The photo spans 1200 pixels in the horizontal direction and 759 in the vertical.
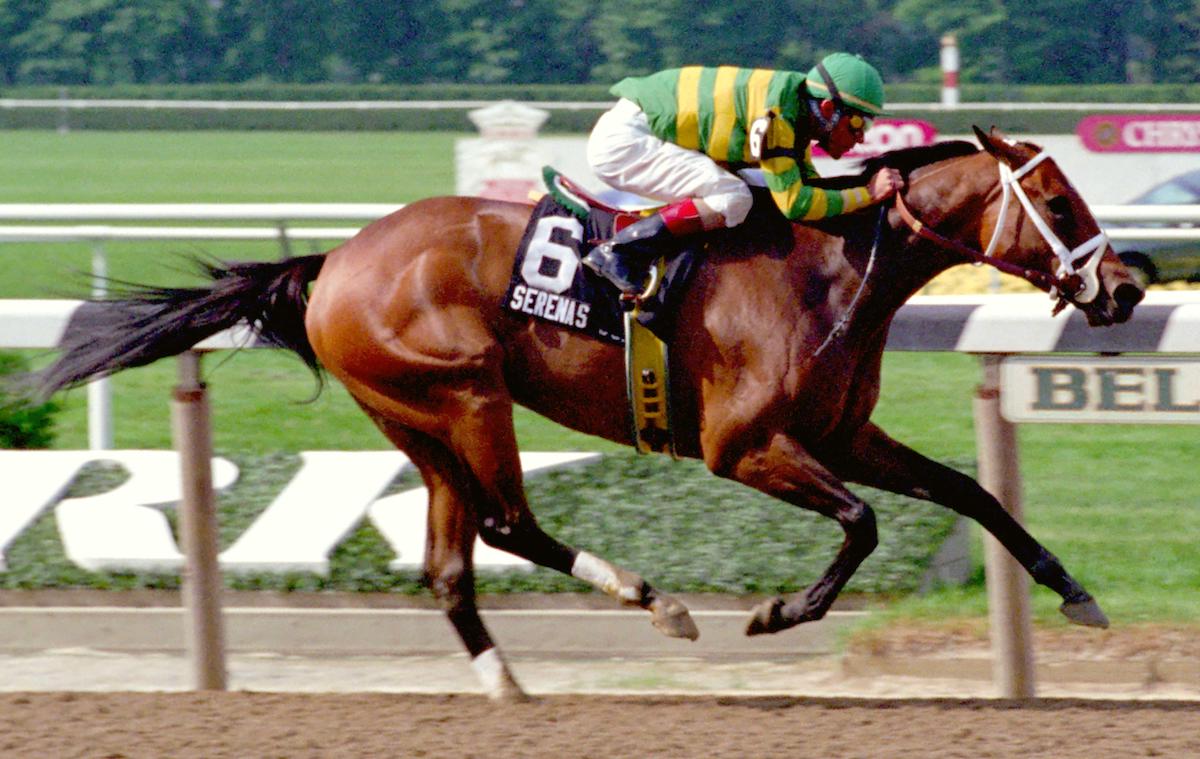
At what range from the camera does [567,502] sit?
4.92 m

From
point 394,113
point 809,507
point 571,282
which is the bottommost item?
A: point 394,113

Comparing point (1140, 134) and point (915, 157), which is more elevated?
point (915, 157)

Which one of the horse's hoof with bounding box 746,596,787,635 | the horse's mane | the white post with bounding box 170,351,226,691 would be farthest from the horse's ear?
the white post with bounding box 170,351,226,691

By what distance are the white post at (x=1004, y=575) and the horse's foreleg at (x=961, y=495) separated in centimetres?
6

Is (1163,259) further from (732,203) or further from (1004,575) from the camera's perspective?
(732,203)

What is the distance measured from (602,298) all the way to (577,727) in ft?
3.19

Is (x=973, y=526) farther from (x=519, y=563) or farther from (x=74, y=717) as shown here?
(x=74, y=717)

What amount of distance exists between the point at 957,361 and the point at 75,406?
3.88m

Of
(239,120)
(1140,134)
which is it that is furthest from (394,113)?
(1140,134)

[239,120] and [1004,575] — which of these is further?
[239,120]

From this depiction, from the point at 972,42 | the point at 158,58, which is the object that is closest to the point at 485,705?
the point at 972,42

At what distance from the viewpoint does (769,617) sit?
4078 millimetres

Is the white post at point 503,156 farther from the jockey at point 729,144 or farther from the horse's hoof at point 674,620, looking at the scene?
the horse's hoof at point 674,620

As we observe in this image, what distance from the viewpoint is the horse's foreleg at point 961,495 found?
4.08m
